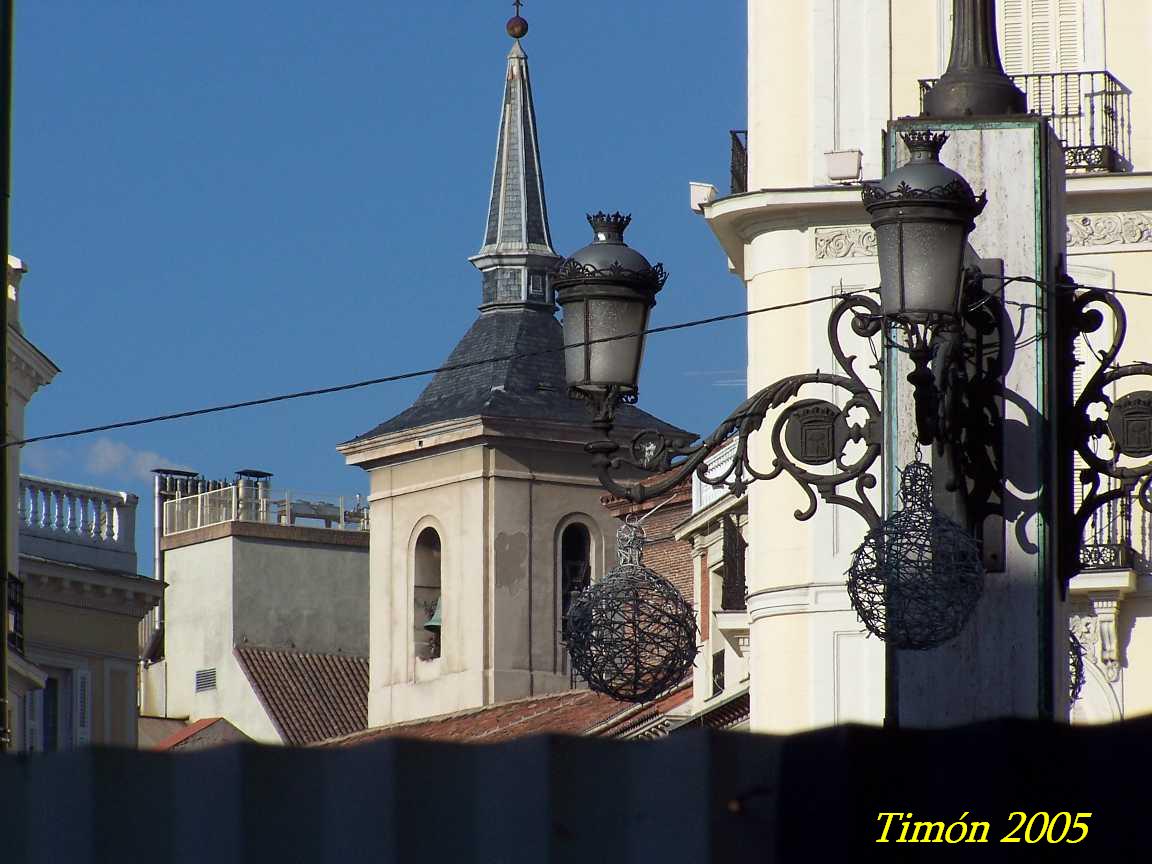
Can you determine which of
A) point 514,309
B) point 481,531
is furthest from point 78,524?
→ point 514,309

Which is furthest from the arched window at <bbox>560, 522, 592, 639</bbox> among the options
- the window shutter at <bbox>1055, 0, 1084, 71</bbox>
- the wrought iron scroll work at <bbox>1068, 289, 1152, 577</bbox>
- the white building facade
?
the wrought iron scroll work at <bbox>1068, 289, 1152, 577</bbox>

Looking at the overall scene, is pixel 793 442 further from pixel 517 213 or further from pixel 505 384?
pixel 517 213

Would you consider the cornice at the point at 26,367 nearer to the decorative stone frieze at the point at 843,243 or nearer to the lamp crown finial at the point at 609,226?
the decorative stone frieze at the point at 843,243

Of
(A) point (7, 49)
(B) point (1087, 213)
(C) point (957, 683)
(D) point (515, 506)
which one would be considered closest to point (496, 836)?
(C) point (957, 683)

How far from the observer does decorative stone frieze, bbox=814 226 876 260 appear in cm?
2412

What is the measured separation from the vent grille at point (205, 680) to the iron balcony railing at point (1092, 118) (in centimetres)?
3855

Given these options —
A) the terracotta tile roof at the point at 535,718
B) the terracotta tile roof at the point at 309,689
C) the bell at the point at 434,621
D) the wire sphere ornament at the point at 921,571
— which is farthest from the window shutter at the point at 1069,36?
the terracotta tile roof at the point at 309,689

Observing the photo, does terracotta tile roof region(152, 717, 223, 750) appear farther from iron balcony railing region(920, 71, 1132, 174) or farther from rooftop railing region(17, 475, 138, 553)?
iron balcony railing region(920, 71, 1132, 174)

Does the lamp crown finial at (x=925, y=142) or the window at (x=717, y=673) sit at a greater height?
the lamp crown finial at (x=925, y=142)

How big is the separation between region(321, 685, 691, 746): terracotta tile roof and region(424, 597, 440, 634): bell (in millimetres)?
1750

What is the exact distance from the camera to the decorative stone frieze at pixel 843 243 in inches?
950

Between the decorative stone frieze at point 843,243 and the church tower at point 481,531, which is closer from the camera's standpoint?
the decorative stone frieze at point 843,243

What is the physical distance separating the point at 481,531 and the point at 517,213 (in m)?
7.58

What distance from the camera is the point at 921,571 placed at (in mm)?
9430
